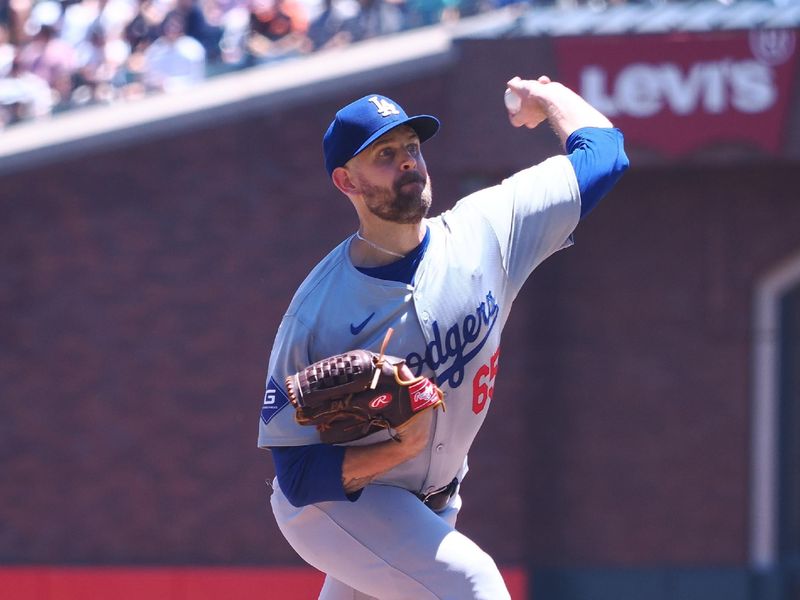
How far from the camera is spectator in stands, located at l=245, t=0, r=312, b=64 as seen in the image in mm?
9719

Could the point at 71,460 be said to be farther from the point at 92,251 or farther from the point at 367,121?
the point at 367,121

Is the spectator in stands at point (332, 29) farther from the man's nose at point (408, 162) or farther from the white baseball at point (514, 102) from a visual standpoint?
the man's nose at point (408, 162)

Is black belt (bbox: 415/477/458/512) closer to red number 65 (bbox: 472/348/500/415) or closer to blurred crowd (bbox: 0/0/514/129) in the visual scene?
red number 65 (bbox: 472/348/500/415)

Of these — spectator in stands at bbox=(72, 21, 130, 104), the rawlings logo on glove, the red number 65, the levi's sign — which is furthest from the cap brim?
spectator in stands at bbox=(72, 21, 130, 104)

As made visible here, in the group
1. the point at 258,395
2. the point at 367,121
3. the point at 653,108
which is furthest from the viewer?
the point at 258,395

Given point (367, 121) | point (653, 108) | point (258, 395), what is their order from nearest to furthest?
point (367, 121) < point (653, 108) < point (258, 395)

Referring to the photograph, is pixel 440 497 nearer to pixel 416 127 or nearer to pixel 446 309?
pixel 446 309

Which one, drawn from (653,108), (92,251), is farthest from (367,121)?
(92,251)

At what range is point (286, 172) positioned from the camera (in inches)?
382

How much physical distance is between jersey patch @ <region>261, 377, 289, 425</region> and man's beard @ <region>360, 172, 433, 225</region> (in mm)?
497

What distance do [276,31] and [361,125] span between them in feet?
21.6

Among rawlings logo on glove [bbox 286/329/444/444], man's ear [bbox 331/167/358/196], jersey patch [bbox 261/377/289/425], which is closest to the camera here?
rawlings logo on glove [bbox 286/329/444/444]

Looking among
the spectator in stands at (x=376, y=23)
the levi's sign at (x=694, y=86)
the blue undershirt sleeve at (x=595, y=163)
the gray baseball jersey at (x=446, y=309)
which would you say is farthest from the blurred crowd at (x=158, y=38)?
the gray baseball jersey at (x=446, y=309)

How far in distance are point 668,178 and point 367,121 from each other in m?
6.37
